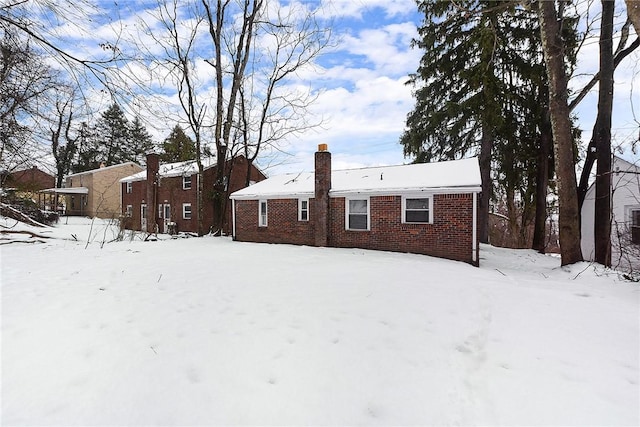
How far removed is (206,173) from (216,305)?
61.8 feet

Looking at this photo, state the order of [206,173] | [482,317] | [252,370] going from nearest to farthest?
[252,370] < [482,317] < [206,173]

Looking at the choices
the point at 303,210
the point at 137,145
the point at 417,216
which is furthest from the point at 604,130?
the point at 137,145

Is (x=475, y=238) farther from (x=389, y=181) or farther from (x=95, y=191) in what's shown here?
(x=95, y=191)

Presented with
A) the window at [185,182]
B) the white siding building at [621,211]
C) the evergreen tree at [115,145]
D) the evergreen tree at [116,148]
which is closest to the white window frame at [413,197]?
the white siding building at [621,211]

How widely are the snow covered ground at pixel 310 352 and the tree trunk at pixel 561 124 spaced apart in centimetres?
315

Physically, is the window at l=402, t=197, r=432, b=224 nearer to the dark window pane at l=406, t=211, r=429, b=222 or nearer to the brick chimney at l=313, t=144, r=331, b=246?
the dark window pane at l=406, t=211, r=429, b=222

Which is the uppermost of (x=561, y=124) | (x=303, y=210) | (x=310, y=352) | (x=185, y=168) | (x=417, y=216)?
(x=185, y=168)

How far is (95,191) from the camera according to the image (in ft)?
97.9

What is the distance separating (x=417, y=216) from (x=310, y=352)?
8.45m

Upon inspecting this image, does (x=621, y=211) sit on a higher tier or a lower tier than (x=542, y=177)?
lower

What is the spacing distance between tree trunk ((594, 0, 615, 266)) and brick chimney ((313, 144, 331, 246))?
873 centimetres

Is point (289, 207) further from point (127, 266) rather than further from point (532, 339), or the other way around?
point (532, 339)

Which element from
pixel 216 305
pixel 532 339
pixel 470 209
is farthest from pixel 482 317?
pixel 470 209

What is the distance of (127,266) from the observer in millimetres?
6875
